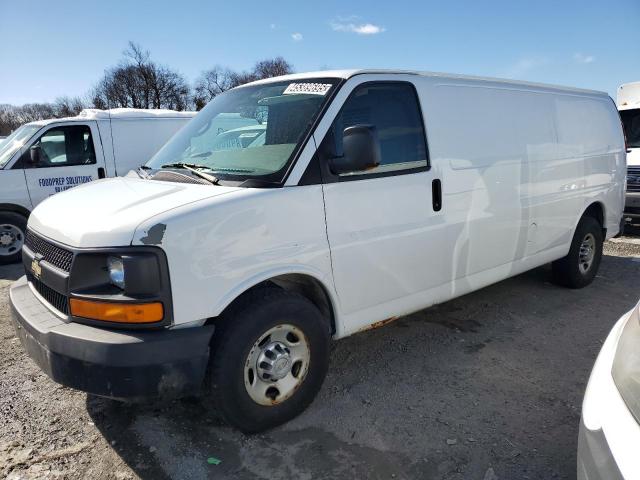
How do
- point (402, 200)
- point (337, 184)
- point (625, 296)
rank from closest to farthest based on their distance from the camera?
point (337, 184), point (402, 200), point (625, 296)

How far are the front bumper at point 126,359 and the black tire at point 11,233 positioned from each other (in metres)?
5.81

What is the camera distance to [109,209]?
2707 millimetres

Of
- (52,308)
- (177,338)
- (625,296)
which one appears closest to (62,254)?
(52,308)

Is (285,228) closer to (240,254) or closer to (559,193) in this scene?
(240,254)

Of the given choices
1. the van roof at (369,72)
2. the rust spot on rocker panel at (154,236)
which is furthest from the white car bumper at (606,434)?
the van roof at (369,72)

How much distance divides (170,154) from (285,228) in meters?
1.39

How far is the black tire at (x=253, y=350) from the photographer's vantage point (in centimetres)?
263

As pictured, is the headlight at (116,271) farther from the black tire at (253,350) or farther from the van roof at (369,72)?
the van roof at (369,72)

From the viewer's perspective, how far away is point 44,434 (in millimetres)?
2988

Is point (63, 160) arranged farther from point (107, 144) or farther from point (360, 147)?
point (360, 147)

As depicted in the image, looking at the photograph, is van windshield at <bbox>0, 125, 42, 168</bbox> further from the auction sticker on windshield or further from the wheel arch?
the wheel arch

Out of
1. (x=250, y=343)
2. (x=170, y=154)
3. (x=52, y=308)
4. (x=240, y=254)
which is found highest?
(x=170, y=154)

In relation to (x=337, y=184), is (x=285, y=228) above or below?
below

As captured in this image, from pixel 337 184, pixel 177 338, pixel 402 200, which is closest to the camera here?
pixel 177 338
